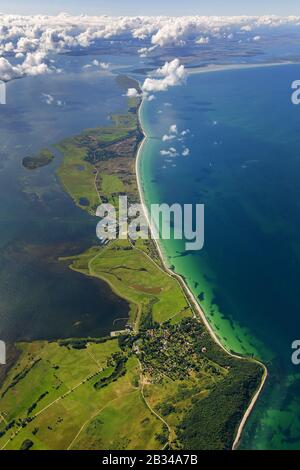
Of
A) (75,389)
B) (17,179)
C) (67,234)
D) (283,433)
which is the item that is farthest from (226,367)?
(17,179)

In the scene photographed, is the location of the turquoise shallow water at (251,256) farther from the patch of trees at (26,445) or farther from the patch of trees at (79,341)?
the patch of trees at (26,445)

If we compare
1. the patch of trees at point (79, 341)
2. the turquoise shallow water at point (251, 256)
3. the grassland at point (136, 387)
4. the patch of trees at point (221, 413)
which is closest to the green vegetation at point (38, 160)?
the turquoise shallow water at point (251, 256)

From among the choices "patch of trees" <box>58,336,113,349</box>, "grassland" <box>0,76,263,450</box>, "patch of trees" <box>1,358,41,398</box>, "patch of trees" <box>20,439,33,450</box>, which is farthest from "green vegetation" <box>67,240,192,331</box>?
"patch of trees" <box>20,439,33,450</box>

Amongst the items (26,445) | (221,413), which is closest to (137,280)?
(221,413)

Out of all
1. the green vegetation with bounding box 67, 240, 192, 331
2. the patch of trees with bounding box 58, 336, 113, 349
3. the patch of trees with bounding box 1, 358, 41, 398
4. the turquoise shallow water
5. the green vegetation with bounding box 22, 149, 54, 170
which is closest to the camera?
the turquoise shallow water

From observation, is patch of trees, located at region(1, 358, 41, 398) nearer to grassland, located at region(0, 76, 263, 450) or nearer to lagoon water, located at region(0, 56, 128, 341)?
grassland, located at region(0, 76, 263, 450)

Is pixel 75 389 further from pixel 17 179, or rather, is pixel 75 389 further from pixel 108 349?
pixel 17 179
